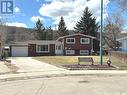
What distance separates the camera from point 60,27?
377 feet

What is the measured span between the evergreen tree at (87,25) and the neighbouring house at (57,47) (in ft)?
40.5

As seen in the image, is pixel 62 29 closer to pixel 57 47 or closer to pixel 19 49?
pixel 57 47

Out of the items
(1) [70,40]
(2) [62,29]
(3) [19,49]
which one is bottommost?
(3) [19,49]

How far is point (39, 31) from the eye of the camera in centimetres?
11762

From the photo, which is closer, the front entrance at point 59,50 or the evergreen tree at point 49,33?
the front entrance at point 59,50

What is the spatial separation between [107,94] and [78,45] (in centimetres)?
6226

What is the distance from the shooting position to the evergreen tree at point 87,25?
88438 millimetres

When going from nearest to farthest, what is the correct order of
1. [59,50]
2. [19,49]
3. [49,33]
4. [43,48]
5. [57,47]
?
[19,49] < [43,48] < [59,50] < [57,47] < [49,33]

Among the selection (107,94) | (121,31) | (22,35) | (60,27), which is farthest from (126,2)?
(22,35)

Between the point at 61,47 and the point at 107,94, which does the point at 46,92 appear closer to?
the point at 107,94

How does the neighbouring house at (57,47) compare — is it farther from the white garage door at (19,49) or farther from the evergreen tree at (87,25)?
the evergreen tree at (87,25)

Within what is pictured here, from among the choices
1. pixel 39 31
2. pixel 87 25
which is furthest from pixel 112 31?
pixel 39 31

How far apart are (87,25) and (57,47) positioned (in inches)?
645

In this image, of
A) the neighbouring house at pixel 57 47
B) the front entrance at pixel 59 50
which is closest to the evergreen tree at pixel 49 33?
the front entrance at pixel 59 50
